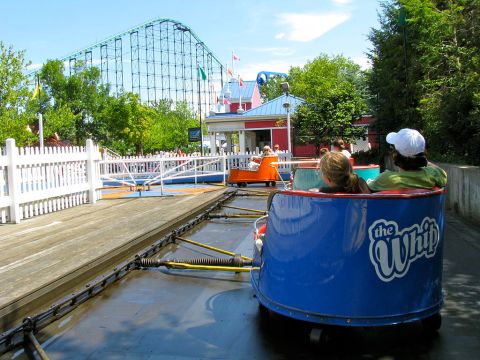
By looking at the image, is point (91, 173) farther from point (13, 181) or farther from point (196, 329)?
point (196, 329)

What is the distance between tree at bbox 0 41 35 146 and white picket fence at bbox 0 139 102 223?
36.6 ft

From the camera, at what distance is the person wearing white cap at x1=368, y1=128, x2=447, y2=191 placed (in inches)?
154

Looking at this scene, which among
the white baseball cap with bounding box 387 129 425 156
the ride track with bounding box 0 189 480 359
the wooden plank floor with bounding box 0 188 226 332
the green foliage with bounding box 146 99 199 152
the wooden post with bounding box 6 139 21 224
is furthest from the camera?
the green foliage with bounding box 146 99 199 152

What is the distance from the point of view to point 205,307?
4.70 meters

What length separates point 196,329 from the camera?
4.11 m

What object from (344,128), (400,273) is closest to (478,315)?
(400,273)

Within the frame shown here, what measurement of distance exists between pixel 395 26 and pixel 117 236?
20.9m

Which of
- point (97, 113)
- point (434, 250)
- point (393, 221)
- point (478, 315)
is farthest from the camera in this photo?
point (97, 113)

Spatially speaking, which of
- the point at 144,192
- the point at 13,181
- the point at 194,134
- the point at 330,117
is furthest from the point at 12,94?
the point at 194,134

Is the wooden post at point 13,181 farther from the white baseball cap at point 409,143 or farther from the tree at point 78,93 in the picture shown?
the tree at point 78,93

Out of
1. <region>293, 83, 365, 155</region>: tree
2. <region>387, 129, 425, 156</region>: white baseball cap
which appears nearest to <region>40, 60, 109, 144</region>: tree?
<region>293, 83, 365, 155</region>: tree

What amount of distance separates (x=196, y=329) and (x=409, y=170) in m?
2.12

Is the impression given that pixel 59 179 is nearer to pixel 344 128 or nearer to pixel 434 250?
pixel 434 250

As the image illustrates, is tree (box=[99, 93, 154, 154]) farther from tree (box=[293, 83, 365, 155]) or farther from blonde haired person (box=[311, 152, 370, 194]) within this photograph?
blonde haired person (box=[311, 152, 370, 194])
